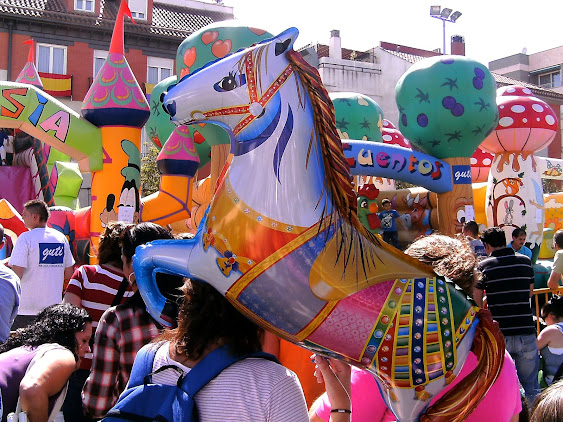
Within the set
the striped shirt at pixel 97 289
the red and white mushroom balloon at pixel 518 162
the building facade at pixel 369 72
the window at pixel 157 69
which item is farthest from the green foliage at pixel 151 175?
the striped shirt at pixel 97 289

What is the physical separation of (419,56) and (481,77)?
20.7 m

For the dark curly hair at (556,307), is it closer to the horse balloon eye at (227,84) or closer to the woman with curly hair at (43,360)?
the woman with curly hair at (43,360)

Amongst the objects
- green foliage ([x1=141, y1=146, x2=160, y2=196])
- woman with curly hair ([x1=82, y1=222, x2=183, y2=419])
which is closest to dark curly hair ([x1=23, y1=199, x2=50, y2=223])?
woman with curly hair ([x1=82, y1=222, x2=183, y2=419])

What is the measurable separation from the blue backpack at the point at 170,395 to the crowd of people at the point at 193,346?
12 mm

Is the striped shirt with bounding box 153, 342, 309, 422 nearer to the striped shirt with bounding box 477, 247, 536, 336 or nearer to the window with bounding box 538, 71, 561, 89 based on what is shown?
the striped shirt with bounding box 477, 247, 536, 336

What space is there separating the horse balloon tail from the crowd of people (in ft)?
0.13

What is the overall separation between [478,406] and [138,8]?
20790mm

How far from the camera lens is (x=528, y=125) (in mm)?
8492

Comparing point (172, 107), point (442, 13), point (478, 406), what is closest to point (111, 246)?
point (172, 107)

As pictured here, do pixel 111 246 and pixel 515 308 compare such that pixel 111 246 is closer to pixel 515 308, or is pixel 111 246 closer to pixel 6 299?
pixel 6 299

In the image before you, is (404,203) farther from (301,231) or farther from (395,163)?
(301,231)

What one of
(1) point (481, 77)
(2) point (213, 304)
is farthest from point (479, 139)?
(2) point (213, 304)

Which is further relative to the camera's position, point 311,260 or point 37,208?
point 37,208

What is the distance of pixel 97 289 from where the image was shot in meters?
2.85
